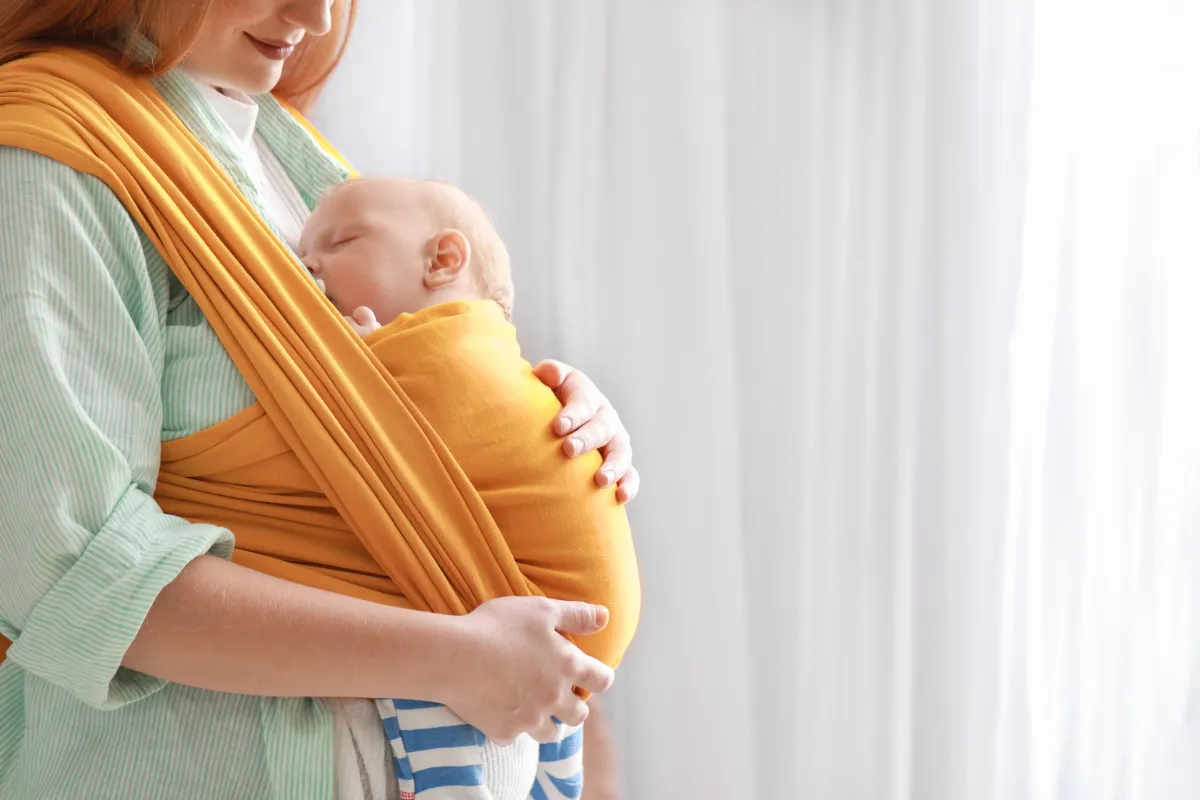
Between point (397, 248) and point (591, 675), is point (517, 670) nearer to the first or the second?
point (591, 675)

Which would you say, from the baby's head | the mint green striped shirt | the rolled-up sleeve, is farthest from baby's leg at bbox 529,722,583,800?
the baby's head

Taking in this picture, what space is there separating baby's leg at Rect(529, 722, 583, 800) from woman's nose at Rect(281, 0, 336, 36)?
731 millimetres

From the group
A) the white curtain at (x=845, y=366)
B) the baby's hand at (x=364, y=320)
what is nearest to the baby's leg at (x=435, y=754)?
the baby's hand at (x=364, y=320)

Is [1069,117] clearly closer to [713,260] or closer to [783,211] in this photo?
[783,211]

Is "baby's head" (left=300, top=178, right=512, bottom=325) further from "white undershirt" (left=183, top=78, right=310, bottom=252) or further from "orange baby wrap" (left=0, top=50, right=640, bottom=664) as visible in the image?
"orange baby wrap" (left=0, top=50, right=640, bottom=664)

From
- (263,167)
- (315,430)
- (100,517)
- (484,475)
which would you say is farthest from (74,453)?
(263,167)

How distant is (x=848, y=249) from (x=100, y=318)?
3.88ft

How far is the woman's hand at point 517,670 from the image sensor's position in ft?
3.00

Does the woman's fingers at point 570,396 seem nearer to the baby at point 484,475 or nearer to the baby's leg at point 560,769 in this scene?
the baby at point 484,475

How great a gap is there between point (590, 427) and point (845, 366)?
2.44 feet

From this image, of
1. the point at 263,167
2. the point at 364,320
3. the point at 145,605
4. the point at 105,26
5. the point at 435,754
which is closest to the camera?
the point at 145,605

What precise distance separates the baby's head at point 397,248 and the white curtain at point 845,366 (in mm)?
475

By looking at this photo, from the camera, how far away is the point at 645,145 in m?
1.72

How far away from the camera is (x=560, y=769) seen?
42.5 inches
